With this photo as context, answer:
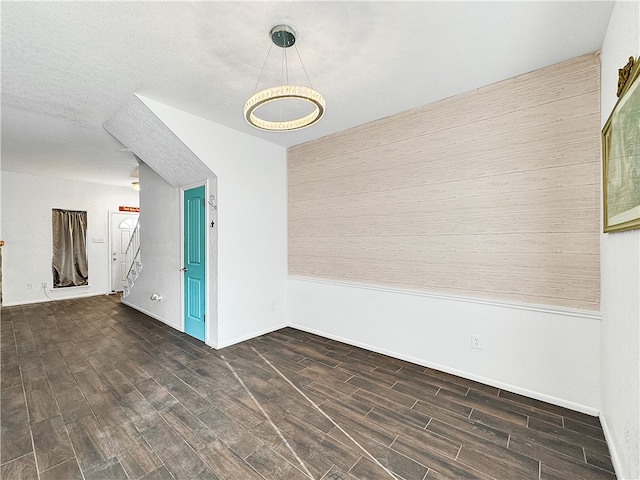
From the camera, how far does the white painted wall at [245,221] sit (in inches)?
136

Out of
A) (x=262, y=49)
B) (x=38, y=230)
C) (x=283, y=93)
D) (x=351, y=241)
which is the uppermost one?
(x=262, y=49)

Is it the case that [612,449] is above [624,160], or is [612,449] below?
below

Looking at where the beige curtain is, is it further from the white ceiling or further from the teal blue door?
the teal blue door

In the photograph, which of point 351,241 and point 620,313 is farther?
point 351,241

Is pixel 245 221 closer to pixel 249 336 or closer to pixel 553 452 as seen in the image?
pixel 249 336

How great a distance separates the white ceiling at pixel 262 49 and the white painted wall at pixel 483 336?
6.85ft

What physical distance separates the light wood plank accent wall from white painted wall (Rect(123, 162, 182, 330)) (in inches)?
95.5

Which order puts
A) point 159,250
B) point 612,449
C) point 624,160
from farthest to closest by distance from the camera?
point 159,250
point 612,449
point 624,160

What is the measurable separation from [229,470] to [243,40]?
2.87 m

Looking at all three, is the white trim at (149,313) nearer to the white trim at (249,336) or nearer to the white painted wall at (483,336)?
the white trim at (249,336)

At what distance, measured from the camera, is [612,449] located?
175 centimetres

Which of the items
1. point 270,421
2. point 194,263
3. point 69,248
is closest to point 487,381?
point 270,421

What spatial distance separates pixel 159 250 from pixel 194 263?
129 cm

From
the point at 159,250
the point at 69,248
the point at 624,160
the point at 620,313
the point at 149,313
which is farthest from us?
the point at 69,248
